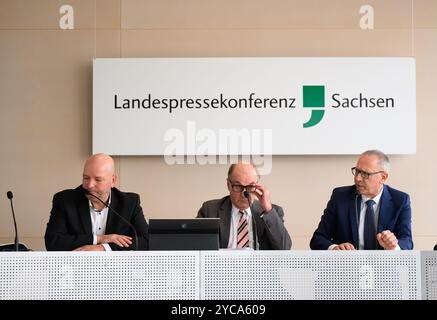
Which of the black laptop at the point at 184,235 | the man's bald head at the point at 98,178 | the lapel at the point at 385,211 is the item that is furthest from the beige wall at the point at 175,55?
the black laptop at the point at 184,235

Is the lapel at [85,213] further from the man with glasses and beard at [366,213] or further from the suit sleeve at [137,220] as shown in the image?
the man with glasses and beard at [366,213]

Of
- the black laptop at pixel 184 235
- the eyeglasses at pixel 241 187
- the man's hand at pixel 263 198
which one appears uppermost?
the eyeglasses at pixel 241 187

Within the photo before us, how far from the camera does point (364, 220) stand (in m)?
4.42

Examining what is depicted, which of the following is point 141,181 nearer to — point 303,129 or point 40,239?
point 40,239

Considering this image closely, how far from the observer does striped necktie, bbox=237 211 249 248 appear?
4.56m

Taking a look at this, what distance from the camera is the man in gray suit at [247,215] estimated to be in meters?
4.38

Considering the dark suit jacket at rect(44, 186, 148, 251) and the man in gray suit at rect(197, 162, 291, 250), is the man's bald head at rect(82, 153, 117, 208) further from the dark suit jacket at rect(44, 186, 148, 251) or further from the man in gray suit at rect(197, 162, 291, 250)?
the man in gray suit at rect(197, 162, 291, 250)

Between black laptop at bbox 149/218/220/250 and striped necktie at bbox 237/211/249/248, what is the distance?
101 cm

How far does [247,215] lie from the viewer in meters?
4.68

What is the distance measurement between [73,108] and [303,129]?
1.77 metres

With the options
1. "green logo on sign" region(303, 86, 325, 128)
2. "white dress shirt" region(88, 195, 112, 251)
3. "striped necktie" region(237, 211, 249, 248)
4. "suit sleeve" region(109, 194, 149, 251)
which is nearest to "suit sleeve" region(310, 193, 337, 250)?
"striped necktie" region(237, 211, 249, 248)

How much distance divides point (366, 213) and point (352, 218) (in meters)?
0.10

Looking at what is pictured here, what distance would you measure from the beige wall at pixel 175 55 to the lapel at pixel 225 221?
120 centimetres
